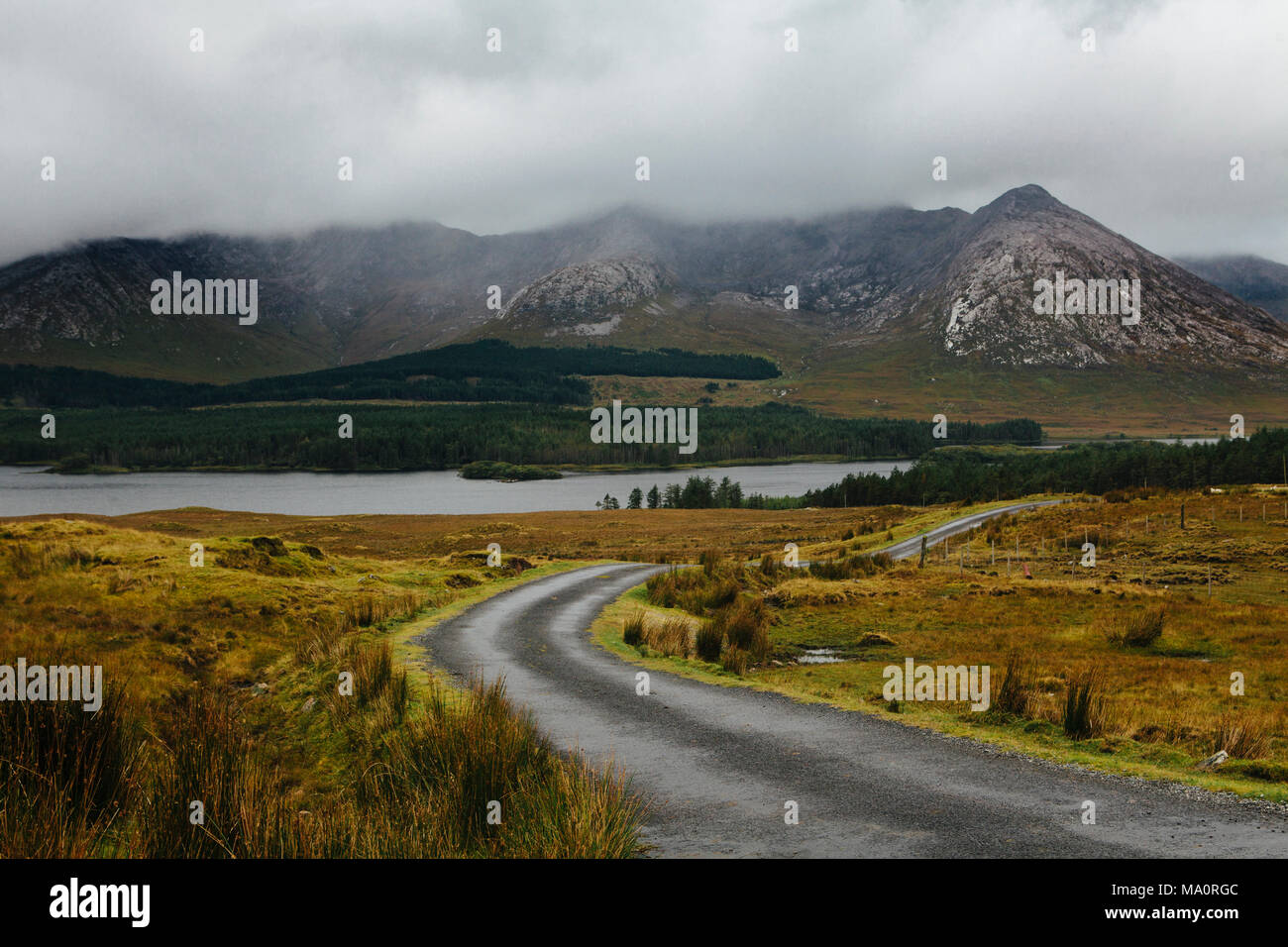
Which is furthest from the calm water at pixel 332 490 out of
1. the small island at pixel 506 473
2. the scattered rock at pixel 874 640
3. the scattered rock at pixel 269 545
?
the scattered rock at pixel 874 640

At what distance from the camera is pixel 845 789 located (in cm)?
913

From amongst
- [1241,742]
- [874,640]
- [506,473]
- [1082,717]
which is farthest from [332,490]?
[1241,742]

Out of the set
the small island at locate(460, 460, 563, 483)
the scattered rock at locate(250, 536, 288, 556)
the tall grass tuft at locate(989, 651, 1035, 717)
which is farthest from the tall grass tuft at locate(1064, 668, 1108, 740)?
the small island at locate(460, 460, 563, 483)

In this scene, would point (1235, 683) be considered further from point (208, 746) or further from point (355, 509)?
point (355, 509)

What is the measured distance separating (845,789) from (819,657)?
17583 mm

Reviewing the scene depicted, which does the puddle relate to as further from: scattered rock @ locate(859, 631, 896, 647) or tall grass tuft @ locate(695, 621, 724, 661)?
tall grass tuft @ locate(695, 621, 724, 661)

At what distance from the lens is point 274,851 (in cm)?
603

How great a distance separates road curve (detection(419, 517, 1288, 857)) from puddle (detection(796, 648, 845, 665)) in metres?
10.1

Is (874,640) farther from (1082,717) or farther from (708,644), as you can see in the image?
(1082,717)

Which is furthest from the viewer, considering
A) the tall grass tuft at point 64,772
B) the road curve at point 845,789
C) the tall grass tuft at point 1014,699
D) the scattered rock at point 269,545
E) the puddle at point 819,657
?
the scattered rock at point 269,545

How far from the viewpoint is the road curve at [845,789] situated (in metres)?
7.31

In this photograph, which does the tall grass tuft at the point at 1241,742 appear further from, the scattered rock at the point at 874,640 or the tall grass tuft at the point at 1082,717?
the scattered rock at the point at 874,640

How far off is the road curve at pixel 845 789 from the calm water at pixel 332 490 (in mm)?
106199
